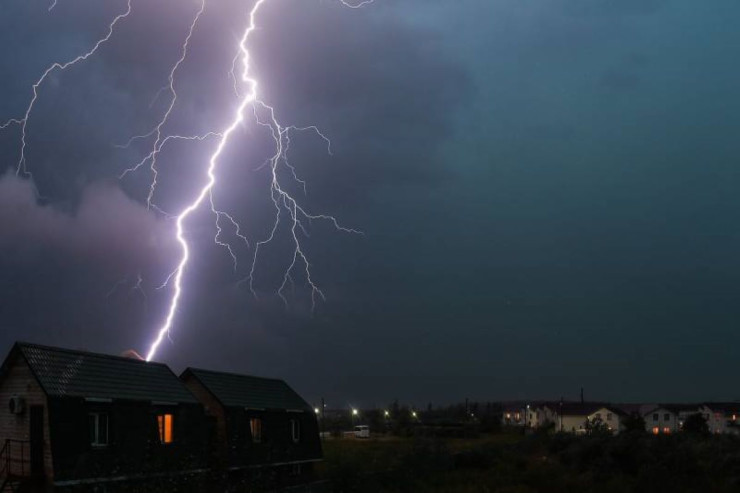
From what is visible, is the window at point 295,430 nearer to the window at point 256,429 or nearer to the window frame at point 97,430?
the window at point 256,429

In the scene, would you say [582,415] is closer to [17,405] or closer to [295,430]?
[295,430]

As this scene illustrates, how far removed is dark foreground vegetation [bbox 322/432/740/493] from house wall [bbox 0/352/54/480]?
8034 mm

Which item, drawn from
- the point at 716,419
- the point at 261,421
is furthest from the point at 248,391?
the point at 716,419

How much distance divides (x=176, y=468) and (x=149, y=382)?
1077 centimetres

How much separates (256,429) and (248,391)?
166 centimetres

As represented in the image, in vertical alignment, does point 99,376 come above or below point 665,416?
above

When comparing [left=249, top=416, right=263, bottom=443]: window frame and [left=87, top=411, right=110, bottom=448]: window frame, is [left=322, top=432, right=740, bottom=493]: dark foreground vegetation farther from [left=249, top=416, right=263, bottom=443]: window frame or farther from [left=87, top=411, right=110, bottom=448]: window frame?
[left=87, top=411, right=110, bottom=448]: window frame

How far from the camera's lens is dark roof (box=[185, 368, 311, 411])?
2847 centimetres

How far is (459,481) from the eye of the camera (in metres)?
28.8

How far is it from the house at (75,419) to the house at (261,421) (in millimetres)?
3392

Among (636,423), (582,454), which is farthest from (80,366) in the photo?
(636,423)

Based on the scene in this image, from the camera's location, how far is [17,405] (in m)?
19.9

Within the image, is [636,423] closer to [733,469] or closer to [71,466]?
[733,469]

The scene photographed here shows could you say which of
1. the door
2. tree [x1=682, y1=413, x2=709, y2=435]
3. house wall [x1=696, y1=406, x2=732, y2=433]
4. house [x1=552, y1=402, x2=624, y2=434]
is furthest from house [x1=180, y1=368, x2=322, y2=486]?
house wall [x1=696, y1=406, x2=732, y2=433]
